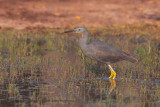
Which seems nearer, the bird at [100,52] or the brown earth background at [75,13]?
the bird at [100,52]

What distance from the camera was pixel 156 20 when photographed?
18.2 meters

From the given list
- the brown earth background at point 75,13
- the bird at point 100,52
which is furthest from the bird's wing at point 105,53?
the brown earth background at point 75,13

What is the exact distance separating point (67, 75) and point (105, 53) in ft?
3.16

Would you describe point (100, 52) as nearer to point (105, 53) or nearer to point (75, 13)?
point (105, 53)

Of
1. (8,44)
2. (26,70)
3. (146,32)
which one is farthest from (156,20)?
(26,70)

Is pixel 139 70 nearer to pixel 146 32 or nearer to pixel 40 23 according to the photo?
pixel 146 32

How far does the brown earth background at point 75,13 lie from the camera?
17458 mm

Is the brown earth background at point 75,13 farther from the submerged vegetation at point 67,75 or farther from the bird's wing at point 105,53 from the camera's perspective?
the bird's wing at point 105,53

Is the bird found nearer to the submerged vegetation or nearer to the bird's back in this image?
the bird's back

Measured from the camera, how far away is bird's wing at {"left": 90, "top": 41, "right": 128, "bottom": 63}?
29.3 ft

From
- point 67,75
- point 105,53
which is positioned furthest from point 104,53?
point 67,75

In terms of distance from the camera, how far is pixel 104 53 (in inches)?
353

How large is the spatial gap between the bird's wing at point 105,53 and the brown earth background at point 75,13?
7.99 meters

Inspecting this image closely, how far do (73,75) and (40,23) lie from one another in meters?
8.59
